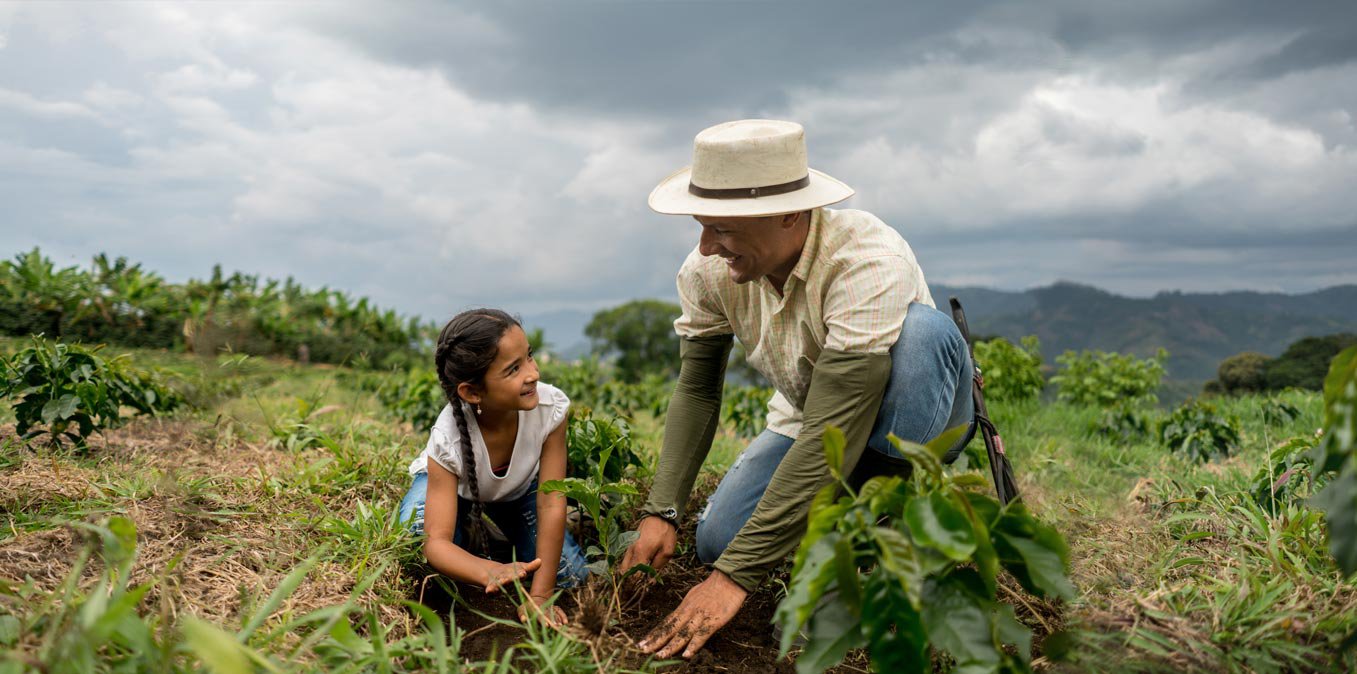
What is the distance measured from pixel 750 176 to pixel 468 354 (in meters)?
0.92

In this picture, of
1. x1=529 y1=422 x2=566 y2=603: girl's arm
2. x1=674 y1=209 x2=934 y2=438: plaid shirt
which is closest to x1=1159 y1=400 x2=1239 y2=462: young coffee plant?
x1=674 y1=209 x2=934 y2=438: plaid shirt

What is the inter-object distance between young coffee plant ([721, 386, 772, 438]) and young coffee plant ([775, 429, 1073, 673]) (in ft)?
13.6

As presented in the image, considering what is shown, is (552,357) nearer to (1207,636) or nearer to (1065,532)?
(1065,532)

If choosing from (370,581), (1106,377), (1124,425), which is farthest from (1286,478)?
(1106,377)

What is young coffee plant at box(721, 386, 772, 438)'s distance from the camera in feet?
19.1

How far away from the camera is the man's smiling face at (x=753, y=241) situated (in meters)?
2.26

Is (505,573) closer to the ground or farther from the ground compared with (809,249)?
closer to the ground

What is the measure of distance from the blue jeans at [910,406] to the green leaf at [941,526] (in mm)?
782

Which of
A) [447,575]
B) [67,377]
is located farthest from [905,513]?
[67,377]

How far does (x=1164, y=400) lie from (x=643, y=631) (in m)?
6.35

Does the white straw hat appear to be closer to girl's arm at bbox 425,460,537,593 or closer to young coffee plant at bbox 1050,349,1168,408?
girl's arm at bbox 425,460,537,593

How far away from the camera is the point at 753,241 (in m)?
2.28

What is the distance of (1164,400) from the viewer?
7.16 meters

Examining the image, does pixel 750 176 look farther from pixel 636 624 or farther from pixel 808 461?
pixel 636 624
